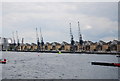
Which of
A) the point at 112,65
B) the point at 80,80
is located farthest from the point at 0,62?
the point at 80,80

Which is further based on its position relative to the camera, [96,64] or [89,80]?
[96,64]

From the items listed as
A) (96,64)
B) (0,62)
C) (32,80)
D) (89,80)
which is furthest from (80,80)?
(0,62)

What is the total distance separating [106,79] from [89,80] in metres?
4.61

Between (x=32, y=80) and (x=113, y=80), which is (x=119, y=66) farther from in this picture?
(x=32, y=80)

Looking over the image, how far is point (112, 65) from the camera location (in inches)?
3044

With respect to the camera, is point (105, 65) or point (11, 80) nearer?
point (11, 80)

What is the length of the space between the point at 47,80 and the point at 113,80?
614 inches

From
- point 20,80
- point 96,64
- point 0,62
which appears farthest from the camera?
point 0,62

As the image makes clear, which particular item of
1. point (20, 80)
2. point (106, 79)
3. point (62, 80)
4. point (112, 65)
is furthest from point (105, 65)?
point (20, 80)

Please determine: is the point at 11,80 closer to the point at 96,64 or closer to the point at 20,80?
the point at 20,80

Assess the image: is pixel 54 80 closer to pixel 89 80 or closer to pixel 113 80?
pixel 89 80

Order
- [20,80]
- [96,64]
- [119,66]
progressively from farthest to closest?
[96,64] < [119,66] < [20,80]

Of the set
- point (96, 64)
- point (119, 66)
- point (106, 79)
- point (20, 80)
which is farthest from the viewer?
point (96, 64)

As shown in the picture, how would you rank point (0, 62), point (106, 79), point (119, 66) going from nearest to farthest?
point (106, 79), point (119, 66), point (0, 62)
